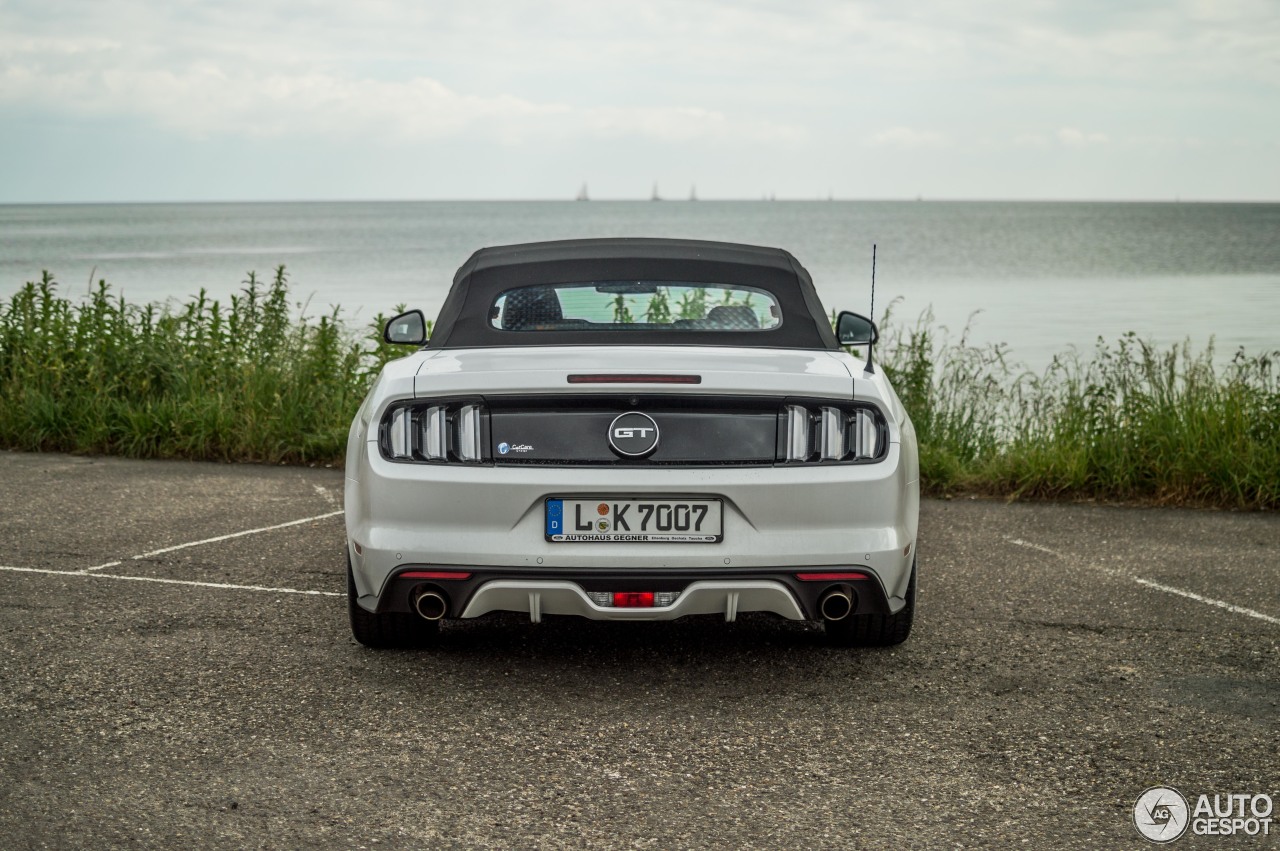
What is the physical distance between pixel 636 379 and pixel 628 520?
444mm

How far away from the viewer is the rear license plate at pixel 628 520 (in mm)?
4082

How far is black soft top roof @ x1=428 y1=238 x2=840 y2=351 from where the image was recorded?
4836mm

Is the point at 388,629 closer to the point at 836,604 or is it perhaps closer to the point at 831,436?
the point at 836,604

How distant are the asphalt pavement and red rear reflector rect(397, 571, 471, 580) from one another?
0.45m

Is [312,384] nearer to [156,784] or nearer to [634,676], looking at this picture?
[634,676]

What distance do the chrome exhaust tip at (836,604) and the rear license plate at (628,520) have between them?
42 centimetres

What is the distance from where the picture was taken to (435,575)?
13.6 ft

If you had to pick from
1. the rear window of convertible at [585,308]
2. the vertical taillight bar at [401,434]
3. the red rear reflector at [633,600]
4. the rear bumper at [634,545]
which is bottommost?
the red rear reflector at [633,600]

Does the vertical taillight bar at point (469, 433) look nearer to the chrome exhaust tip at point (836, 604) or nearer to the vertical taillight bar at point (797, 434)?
the vertical taillight bar at point (797, 434)

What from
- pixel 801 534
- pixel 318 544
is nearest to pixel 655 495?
pixel 801 534

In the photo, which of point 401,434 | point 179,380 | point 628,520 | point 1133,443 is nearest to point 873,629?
point 628,520

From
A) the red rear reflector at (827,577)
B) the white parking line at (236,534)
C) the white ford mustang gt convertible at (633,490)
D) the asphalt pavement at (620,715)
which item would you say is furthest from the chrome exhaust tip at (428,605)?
the white parking line at (236,534)

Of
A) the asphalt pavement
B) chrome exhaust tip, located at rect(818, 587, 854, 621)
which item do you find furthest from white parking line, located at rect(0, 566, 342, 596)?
chrome exhaust tip, located at rect(818, 587, 854, 621)

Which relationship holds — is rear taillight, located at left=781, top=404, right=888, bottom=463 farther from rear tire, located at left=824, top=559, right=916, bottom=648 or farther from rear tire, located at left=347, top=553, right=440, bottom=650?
rear tire, located at left=347, top=553, right=440, bottom=650
